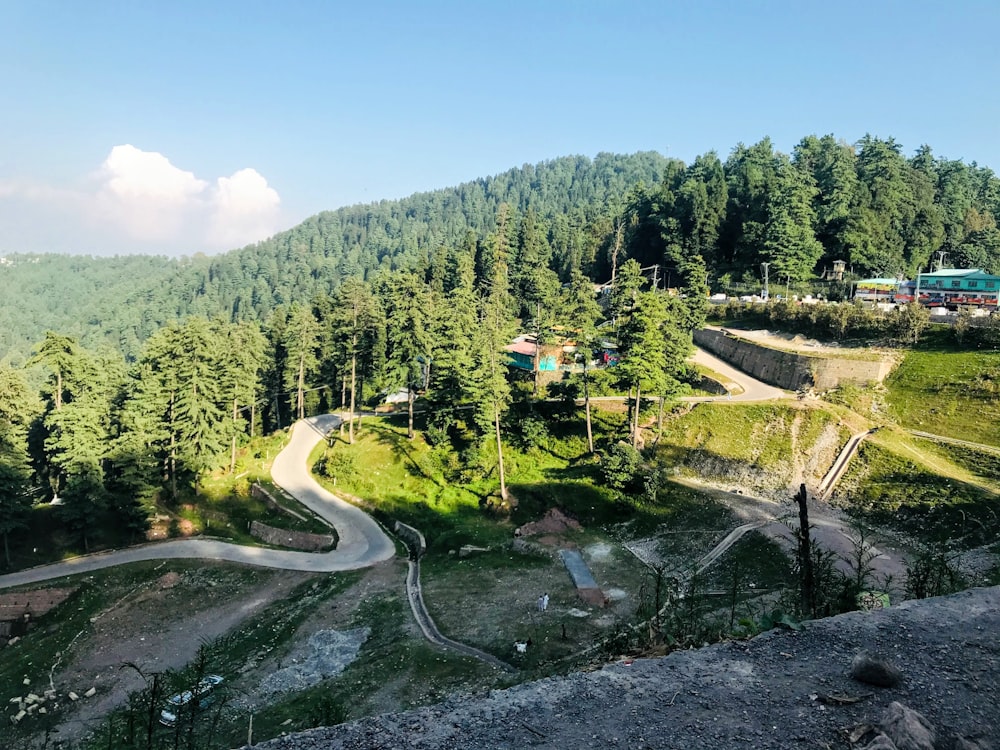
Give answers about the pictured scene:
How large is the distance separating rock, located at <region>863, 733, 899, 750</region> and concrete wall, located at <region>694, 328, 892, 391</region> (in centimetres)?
3994

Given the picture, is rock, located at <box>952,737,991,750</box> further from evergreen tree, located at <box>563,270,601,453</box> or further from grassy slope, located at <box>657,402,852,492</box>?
evergreen tree, located at <box>563,270,601,453</box>

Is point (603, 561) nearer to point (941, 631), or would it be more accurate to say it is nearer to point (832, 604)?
point (832, 604)

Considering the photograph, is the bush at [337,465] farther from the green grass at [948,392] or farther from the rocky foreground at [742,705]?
the green grass at [948,392]

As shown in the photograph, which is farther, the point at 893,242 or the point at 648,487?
the point at 893,242

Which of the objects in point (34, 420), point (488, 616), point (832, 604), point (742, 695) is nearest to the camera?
point (742, 695)

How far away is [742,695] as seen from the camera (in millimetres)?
10484

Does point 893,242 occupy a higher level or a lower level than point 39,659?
higher

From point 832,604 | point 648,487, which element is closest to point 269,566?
point 648,487

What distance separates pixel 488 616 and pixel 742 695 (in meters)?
15.7

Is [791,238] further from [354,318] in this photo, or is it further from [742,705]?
[742,705]

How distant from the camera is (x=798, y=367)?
46.5 m

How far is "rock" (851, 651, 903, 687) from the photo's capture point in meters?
10.6

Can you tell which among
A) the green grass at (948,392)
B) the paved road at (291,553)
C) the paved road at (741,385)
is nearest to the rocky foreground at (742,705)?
the paved road at (291,553)

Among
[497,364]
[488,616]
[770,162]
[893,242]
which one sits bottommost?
[488,616]
